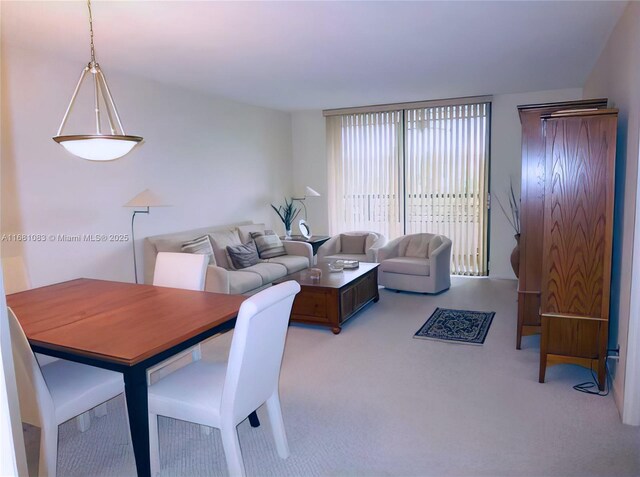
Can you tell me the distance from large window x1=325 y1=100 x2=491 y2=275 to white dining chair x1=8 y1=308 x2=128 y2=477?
5190 mm

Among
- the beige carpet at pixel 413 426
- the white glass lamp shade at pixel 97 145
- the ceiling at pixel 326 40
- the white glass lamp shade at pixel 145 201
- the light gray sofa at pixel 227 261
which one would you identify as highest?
the ceiling at pixel 326 40

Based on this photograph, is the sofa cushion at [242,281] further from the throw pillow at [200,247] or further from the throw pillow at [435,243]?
the throw pillow at [435,243]

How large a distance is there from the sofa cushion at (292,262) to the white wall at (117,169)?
896 mm

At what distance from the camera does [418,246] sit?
607cm

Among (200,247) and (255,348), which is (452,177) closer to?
(200,247)

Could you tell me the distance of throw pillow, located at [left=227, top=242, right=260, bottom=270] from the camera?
520 cm

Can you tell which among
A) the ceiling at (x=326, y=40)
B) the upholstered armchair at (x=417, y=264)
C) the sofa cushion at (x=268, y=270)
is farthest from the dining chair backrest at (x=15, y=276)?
the upholstered armchair at (x=417, y=264)

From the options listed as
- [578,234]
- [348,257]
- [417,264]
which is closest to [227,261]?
[348,257]

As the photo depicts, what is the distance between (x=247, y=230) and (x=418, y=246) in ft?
7.35

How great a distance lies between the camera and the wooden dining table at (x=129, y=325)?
73.4 inches

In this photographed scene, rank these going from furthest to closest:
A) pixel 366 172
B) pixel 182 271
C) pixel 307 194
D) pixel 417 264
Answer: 1. pixel 366 172
2. pixel 307 194
3. pixel 417 264
4. pixel 182 271

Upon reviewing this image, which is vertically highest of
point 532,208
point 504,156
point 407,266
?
point 504,156

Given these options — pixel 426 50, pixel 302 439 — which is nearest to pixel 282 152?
pixel 426 50

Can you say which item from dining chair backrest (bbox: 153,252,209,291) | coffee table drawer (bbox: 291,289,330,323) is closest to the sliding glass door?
coffee table drawer (bbox: 291,289,330,323)
